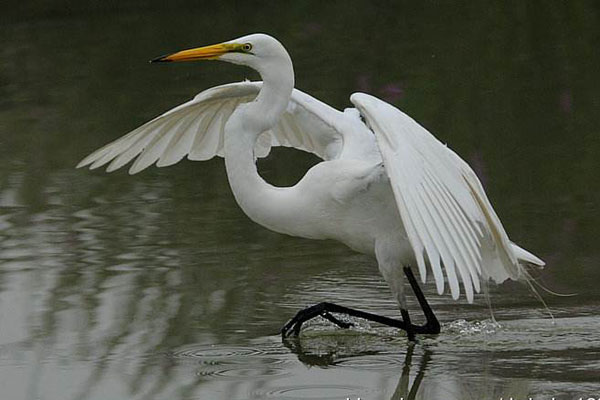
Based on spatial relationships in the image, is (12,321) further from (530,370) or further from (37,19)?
(37,19)

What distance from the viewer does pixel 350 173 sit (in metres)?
5.59

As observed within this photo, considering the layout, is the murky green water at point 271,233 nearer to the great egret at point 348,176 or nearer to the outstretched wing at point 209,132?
the great egret at point 348,176

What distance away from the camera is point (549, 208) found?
25.1ft

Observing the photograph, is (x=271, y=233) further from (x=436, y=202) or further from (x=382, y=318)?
(x=436, y=202)

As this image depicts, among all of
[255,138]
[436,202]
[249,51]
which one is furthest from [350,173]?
[436,202]

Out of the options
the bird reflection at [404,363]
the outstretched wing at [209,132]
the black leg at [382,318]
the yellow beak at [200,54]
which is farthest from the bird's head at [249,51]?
the bird reflection at [404,363]

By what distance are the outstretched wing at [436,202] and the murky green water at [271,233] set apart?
0.60m

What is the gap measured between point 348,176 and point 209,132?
1301mm

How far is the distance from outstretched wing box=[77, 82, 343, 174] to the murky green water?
2.03 ft

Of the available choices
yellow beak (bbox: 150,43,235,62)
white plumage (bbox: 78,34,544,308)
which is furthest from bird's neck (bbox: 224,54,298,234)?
yellow beak (bbox: 150,43,235,62)

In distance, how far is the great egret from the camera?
15.3ft

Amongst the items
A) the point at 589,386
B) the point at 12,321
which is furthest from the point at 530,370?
the point at 12,321

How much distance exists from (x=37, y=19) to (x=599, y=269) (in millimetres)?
9513

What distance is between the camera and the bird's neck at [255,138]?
5605 mm
